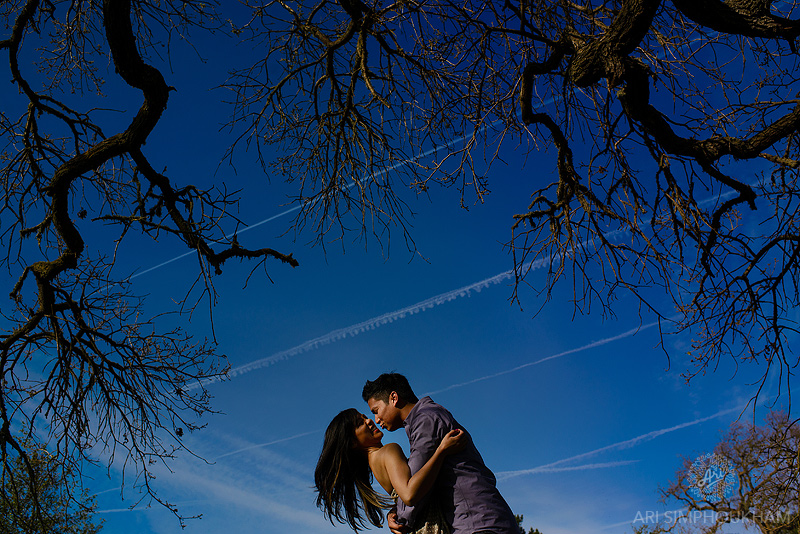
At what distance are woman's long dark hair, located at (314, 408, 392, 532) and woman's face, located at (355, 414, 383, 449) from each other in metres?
0.02

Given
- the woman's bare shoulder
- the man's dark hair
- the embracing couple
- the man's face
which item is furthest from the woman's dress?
the man's dark hair

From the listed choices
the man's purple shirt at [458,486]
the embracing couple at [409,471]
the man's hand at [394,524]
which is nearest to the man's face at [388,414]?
the embracing couple at [409,471]

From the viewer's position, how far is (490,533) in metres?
2.57

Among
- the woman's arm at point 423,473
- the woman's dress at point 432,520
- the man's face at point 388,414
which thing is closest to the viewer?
the woman's arm at point 423,473

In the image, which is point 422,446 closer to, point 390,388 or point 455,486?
point 455,486

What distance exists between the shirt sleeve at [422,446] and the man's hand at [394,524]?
0.03m

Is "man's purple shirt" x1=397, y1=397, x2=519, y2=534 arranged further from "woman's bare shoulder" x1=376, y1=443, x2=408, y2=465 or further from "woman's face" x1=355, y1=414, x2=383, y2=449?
"woman's face" x1=355, y1=414, x2=383, y2=449

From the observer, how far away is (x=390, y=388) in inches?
124

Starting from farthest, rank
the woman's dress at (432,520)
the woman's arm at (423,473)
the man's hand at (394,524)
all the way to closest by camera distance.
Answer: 1. the man's hand at (394,524)
2. the woman's dress at (432,520)
3. the woman's arm at (423,473)

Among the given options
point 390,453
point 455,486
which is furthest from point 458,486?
point 390,453

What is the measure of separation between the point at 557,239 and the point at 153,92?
325cm

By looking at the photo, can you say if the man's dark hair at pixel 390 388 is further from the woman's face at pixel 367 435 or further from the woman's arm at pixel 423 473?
the woman's arm at pixel 423 473

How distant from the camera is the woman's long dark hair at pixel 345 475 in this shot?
10.3 feet

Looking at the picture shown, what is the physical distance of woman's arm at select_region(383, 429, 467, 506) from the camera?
2.61 metres
